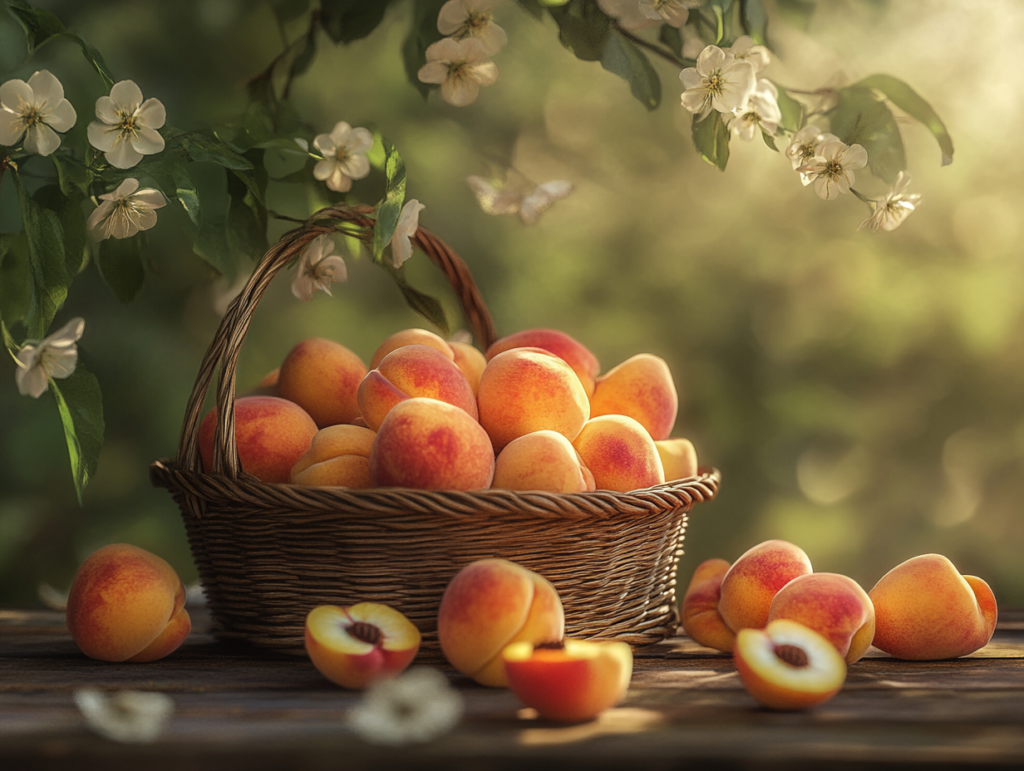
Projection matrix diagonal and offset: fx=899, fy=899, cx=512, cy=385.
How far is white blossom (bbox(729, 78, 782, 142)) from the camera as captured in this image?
0.91 meters

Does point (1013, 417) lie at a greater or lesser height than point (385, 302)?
lesser

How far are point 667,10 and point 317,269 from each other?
0.49 m

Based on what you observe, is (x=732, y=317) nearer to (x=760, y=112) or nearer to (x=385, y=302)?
(x=385, y=302)

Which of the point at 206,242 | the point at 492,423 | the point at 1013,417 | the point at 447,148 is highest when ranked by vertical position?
the point at 447,148

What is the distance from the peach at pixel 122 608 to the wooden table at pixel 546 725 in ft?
0.07

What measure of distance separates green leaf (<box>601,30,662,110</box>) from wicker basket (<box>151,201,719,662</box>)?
12.5 inches

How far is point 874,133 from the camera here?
36.7 inches

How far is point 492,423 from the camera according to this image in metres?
0.91

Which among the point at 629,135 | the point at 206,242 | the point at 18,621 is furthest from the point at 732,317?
the point at 18,621

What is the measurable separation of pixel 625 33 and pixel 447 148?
0.86 m

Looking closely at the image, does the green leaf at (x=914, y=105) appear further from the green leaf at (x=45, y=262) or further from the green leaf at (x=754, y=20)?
the green leaf at (x=45, y=262)

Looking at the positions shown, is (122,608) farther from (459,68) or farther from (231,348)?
(459,68)

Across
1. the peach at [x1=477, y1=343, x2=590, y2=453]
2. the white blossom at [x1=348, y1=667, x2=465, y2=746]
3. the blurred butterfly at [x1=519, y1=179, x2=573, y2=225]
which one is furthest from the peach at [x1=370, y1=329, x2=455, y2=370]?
the white blossom at [x1=348, y1=667, x2=465, y2=746]

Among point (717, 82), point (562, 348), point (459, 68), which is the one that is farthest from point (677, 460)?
point (459, 68)
